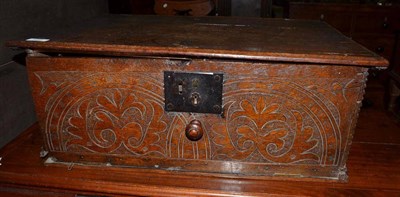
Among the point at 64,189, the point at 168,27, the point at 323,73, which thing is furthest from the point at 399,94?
the point at 64,189

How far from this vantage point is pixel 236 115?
0.72 meters

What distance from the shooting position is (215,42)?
742 millimetres

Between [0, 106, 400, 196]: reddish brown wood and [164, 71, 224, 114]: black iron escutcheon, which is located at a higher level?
[164, 71, 224, 114]: black iron escutcheon

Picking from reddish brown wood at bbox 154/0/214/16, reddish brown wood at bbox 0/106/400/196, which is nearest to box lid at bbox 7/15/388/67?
reddish brown wood at bbox 0/106/400/196

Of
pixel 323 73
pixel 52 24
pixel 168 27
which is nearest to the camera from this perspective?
pixel 323 73

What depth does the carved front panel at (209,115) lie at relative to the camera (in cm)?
68

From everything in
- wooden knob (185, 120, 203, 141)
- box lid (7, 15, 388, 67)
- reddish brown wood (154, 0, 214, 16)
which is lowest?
wooden knob (185, 120, 203, 141)

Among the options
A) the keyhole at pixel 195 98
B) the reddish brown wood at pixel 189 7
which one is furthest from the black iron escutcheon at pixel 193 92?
the reddish brown wood at pixel 189 7

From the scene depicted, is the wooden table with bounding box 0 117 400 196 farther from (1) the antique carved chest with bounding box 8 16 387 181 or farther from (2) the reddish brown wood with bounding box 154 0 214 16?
(2) the reddish brown wood with bounding box 154 0 214 16

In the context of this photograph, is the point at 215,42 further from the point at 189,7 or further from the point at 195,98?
the point at 189,7

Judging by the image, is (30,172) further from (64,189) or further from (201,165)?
(201,165)

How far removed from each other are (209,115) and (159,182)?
0.65 feet

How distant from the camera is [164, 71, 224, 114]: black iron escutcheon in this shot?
0.70m

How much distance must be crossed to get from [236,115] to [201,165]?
0.16 meters
